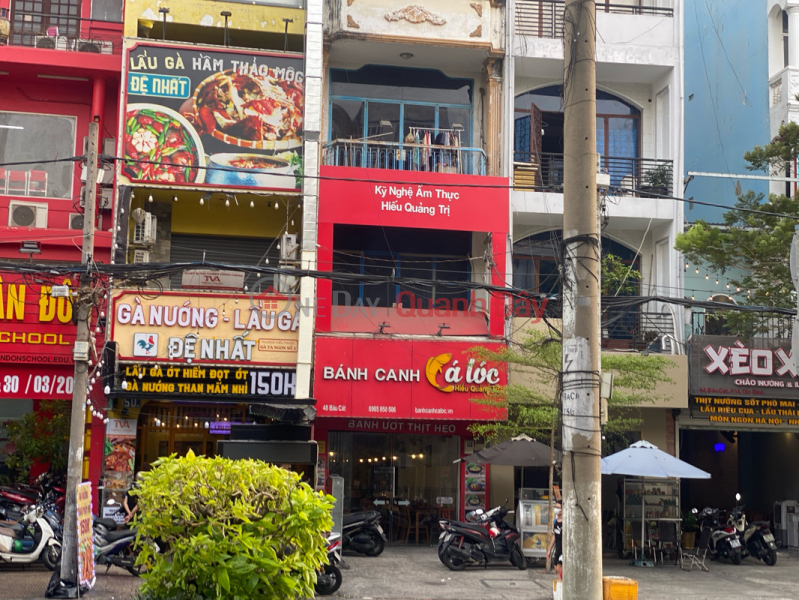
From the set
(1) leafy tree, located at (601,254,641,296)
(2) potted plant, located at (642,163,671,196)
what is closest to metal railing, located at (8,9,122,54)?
(1) leafy tree, located at (601,254,641,296)

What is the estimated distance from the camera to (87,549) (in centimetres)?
1371

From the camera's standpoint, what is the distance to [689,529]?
21.5 m

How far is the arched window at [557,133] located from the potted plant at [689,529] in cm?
854

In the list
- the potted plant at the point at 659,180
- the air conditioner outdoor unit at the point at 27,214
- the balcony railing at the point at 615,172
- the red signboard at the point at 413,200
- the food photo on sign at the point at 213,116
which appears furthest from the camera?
the potted plant at the point at 659,180

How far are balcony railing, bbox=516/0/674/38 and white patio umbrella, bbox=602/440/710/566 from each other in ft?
36.9

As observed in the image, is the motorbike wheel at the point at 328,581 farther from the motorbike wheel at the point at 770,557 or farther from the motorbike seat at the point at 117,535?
the motorbike wheel at the point at 770,557

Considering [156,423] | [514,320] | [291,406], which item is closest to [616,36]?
[514,320]

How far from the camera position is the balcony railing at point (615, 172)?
2278 centimetres

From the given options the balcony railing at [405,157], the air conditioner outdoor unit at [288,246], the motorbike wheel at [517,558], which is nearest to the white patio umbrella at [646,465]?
the motorbike wheel at [517,558]

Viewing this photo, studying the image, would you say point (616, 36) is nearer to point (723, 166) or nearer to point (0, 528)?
point (723, 166)

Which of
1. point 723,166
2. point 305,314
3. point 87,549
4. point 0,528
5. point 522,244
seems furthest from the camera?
point 723,166

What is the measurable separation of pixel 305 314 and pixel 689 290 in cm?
970

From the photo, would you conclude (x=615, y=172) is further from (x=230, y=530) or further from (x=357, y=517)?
(x=230, y=530)

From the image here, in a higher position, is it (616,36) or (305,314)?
(616,36)
